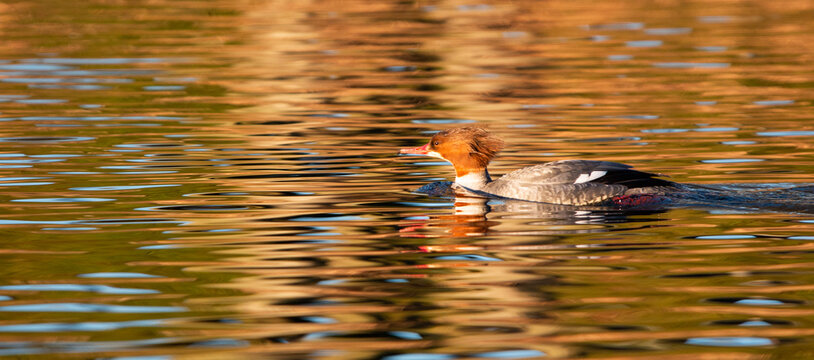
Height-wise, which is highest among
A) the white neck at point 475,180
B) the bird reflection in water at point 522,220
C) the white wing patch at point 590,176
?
the white wing patch at point 590,176

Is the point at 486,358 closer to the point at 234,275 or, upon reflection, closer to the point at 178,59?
the point at 234,275

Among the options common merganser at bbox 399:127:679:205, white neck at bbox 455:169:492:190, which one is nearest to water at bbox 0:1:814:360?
common merganser at bbox 399:127:679:205

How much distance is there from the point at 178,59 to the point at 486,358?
24192 millimetres

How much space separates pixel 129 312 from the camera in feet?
28.4

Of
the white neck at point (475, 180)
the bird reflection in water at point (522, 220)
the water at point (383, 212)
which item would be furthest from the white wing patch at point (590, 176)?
the white neck at point (475, 180)

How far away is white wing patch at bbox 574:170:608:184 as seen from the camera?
13.2 meters

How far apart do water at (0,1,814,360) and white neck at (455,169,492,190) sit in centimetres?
69

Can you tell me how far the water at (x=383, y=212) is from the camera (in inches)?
323

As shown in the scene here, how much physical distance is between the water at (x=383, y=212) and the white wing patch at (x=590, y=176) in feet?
1.84

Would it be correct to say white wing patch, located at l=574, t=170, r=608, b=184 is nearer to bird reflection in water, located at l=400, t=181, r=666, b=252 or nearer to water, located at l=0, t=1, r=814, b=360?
bird reflection in water, located at l=400, t=181, r=666, b=252

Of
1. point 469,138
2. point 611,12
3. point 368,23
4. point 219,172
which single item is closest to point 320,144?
point 219,172

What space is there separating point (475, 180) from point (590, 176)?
1.72 m

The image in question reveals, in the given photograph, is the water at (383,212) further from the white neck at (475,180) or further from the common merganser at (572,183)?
the white neck at (475,180)

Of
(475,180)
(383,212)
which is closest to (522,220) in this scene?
(383,212)
